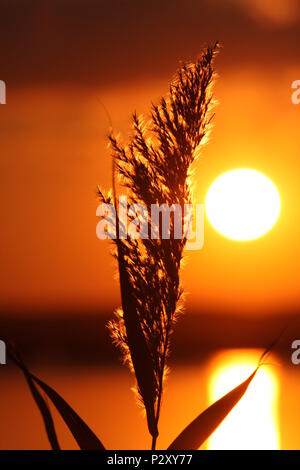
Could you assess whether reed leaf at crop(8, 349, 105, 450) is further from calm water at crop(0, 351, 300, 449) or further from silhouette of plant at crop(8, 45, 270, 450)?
→ calm water at crop(0, 351, 300, 449)

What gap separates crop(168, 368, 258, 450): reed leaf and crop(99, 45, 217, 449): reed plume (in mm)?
115

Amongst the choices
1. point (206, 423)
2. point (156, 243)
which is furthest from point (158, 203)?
point (206, 423)

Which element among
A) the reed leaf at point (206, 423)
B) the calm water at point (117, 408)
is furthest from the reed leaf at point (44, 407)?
the calm water at point (117, 408)

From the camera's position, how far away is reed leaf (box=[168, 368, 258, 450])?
2.12m

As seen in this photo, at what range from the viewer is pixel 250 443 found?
9125 millimetres

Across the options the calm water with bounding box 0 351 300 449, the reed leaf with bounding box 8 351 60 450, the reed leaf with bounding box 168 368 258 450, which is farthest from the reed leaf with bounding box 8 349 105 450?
the calm water with bounding box 0 351 300 449

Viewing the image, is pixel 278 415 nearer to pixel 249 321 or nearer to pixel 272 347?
pixel 272 347

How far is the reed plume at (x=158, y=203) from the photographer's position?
223 centimetres

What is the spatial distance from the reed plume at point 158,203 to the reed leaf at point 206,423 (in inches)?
4.5

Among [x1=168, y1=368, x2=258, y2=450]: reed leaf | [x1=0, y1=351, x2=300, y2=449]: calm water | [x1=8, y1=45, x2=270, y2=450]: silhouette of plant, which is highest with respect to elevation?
[x1=8, y1=45, x2=270, y2=450]: silhouette of plant

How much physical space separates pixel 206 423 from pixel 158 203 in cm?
58

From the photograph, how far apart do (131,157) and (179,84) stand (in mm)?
242

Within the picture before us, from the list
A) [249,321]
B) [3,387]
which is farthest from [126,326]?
[249,321]

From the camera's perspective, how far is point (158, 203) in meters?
2.28
